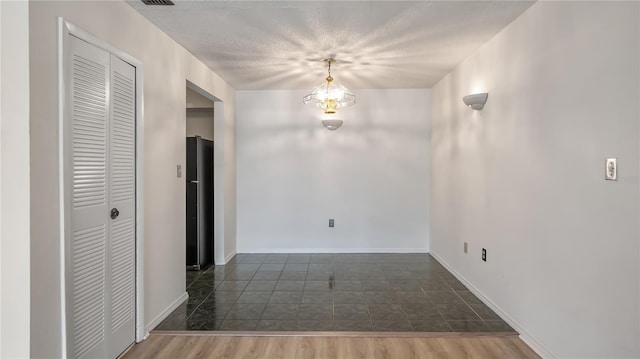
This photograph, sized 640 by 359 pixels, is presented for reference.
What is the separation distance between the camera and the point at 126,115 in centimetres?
229

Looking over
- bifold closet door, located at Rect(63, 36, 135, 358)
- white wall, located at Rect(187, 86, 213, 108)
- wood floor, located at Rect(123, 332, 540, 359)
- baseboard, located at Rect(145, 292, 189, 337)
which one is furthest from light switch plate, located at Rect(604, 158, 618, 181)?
white wall, located at Rect(187, 86, 213, 108)

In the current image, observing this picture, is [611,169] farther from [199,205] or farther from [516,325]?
[199,205]

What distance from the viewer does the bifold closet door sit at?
5.93ft

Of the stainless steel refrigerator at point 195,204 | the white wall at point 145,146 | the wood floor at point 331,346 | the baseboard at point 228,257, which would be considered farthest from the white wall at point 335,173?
the wood floor at point 331,346

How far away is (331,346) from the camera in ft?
7.79

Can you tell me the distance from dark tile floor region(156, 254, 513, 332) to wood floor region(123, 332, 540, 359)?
0.38ft

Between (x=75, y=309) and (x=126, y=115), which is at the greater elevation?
(x=126, y=115)
